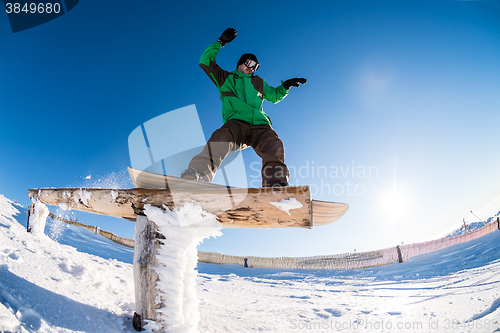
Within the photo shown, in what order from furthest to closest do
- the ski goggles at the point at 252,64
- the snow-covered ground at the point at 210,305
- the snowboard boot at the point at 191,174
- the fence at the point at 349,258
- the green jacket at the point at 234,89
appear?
1. the fence at the point at 349,258
2. the ski goggles at the point at 252,64
3. the green jacket at the point at 234,89
4. the snowboard boot at the point at 191,174
5. the snow-covered ground at the point at 210,305

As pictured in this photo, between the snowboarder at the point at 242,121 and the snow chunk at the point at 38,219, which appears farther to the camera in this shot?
the snow chunk at the point at 38,219

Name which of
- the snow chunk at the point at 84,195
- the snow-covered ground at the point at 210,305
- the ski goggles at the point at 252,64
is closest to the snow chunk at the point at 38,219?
the snow-covered ground at the point at 210,305

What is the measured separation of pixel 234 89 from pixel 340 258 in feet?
29.6

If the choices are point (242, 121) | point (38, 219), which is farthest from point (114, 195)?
point (38, 219)

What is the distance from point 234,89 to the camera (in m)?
2.19

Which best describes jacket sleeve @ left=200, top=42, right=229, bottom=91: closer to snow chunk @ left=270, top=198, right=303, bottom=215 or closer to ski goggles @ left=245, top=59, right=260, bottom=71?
ski goggles @ left=245, top=59, right=260, bottom=71

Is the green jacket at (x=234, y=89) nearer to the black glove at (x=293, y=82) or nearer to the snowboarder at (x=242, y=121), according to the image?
the snowboarder at (x=242, y=121)

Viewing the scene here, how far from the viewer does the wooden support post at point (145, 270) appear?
46.1 inches

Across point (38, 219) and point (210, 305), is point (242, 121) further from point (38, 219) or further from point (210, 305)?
point (38, 219)

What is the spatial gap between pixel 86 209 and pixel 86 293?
A: 611 mm

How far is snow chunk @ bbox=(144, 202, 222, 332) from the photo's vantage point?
3.90ft

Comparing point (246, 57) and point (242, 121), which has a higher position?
point (246, 57)

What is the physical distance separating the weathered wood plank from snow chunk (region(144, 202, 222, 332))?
0.05 meters

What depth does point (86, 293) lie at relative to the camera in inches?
62.0
